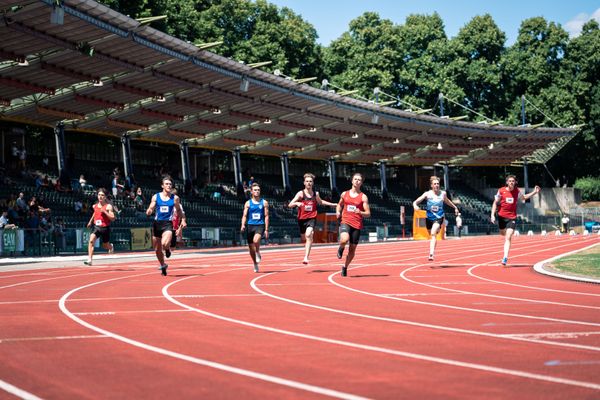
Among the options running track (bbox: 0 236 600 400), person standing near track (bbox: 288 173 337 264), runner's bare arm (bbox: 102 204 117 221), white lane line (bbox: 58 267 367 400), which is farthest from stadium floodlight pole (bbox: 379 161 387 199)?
white lane line (bbox: 58 267 367 400)

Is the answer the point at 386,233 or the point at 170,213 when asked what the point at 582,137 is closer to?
the point at 386,233

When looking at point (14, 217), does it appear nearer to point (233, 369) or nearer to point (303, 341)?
point (303, 341)

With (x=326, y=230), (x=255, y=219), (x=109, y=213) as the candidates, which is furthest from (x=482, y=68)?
(x=255, y=219)

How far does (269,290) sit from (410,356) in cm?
729

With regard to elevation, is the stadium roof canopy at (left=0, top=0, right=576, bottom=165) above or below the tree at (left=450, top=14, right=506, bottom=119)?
below

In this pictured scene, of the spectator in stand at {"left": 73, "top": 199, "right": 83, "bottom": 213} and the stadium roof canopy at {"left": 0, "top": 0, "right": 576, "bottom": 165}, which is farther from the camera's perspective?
the spectator in stand at {"left": 73, "top": 199, "right": 83, "bottom": 213}

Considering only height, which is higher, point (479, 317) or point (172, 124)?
point (172, 124)

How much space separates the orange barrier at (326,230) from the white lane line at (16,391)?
45441 millimetres

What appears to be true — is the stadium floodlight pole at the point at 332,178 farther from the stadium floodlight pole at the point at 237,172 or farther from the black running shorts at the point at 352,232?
the black running shorts at the point at 352,232

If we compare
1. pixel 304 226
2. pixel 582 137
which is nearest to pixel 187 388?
pixel 304 226

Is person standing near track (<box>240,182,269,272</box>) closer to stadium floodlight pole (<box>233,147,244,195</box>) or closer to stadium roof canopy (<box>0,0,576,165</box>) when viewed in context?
stadium roof canopy (<box>0,0,576,165</box>)

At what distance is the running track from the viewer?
6242 millimetres

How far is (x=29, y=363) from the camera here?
7324 mm

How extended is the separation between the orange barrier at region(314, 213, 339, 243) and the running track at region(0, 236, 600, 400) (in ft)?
117
